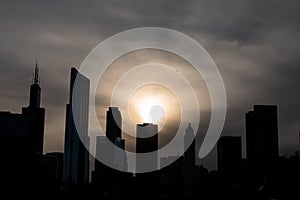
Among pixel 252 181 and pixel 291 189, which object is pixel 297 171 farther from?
pixel 252 181

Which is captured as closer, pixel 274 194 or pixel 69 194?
pixel 274 194

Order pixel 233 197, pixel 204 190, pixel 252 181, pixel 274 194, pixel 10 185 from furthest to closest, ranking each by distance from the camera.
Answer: pixel 204 190 < pixel 252 181 < pixel 233 197 < pixel 274 194 < pixel 10 185

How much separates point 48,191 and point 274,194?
2284 inches

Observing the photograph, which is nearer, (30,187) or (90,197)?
(30,187)

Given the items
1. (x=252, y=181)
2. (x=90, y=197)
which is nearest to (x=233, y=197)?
(x=252, y=181)

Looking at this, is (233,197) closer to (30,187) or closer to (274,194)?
(274,194)

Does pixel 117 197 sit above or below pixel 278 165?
below

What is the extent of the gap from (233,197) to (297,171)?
19198 mm

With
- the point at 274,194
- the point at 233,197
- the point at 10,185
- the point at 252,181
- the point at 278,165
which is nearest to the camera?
the point at 10,185

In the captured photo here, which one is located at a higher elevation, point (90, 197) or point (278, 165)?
point (278, 165)

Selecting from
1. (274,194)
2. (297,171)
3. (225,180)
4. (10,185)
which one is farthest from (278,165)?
(10,185)

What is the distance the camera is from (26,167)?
139500mm

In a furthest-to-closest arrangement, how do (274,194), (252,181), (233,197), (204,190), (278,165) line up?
(204,190) → (252,181) → (278,165) → (233,197) → (274,194)

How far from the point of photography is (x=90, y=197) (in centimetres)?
15800
